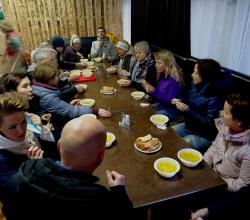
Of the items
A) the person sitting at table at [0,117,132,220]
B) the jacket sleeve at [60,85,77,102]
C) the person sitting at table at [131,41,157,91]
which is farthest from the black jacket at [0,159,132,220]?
the person sitting at table at [131,41,157,91]

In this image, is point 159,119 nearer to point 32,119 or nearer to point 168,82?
point 168,82

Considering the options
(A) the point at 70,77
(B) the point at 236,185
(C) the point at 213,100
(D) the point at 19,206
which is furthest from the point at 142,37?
(D) the point at 19,206

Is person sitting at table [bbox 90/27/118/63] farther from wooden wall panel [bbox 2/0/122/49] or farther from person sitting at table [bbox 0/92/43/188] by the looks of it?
person sitting at table [bbox 0/92/43/188]

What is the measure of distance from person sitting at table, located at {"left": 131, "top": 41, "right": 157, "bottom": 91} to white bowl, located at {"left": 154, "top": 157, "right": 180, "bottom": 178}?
1.60m

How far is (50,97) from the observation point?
6.92 feet

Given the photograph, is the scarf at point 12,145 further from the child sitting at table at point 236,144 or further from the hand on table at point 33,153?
the child sitting at table at point 236,144

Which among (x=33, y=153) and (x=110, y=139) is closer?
(x=33, y=153)

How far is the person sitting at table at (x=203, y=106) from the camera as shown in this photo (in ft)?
6.96

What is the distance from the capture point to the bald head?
898 millimetres

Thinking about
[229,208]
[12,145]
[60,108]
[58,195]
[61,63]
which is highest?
[58,195]

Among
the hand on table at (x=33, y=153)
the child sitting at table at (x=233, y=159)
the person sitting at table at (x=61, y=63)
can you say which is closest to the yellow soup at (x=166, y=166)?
the child sitting at table at (x=233, y=159)

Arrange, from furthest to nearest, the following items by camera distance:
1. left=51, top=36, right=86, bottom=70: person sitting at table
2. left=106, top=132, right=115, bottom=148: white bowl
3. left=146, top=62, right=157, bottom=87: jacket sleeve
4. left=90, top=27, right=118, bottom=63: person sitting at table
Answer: left=90, top=27, right=118, bottom=63: person sitting at table → left=51, top=36, right=86, bottom=70: person sitting at table → left=146, top=62, right=157, bottom=87: jacket sleeve → left=106, top=132, right=115, bottom=148: white bowl

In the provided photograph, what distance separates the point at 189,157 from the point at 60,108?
128cm

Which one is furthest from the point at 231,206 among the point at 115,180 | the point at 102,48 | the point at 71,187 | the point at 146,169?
the point at 102,48
